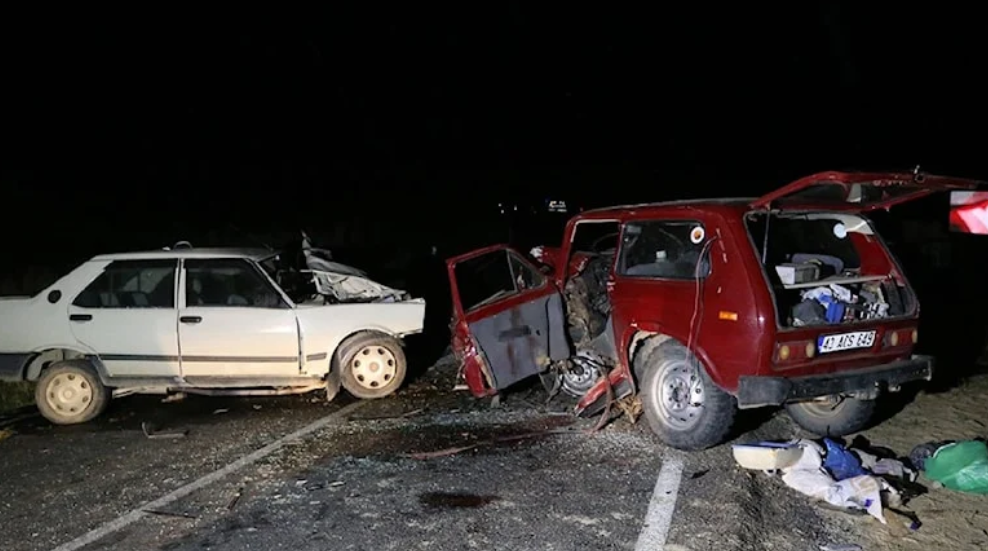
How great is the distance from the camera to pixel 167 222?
22.5m

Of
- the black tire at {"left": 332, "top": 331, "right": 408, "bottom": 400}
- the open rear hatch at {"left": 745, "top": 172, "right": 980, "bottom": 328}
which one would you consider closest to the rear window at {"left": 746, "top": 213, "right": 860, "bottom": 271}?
the open rear hatch at {"left": 745, "top": 172, "right": 980, "bottom": 328}

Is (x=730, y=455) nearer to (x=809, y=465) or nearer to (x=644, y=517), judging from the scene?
(x=809, y=465)

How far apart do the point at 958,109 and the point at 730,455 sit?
1252 inches

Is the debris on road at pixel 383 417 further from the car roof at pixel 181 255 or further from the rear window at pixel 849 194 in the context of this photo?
the rear window at pixel 849 194

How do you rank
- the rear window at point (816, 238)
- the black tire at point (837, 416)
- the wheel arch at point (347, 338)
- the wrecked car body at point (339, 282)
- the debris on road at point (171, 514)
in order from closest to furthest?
the debris on road at point (171, 514) < the black tire at point (837, 416) < the rear window at point (816, 238) < the wheel arch at point (347, 338) < the wrecked car body at point (339, 282)

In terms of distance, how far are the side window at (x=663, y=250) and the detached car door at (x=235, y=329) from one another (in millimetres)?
3204

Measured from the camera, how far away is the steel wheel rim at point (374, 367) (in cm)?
791

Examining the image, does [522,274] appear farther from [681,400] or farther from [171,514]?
[171,514]

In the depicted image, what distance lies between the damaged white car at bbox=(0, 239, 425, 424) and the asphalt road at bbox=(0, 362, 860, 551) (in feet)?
1.12

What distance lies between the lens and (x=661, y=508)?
5102mm

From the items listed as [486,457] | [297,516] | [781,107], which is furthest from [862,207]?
[781,107]

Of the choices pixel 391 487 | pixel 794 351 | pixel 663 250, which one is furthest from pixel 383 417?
pixel 794 351

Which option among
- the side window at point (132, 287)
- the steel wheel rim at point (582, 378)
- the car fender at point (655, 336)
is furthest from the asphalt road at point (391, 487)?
the side window at point (132, 287)

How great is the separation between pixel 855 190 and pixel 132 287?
21.1 feet
